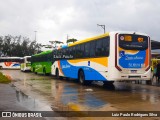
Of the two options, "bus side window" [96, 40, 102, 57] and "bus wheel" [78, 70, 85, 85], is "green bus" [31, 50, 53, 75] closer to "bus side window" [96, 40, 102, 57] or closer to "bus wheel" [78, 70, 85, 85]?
"bus wheel" [78, 70, 85, 85]

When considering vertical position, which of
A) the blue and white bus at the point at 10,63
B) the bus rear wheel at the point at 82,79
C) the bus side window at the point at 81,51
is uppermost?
the bus side window at the point at 81,51

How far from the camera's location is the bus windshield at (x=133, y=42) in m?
17.2

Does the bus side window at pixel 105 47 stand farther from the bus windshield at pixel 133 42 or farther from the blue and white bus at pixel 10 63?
the blue and white bus at pixel 10 63

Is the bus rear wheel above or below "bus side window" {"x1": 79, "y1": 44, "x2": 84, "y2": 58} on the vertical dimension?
below

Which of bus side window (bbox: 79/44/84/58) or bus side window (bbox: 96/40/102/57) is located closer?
bus side window (bbox: 96/40/102/57)

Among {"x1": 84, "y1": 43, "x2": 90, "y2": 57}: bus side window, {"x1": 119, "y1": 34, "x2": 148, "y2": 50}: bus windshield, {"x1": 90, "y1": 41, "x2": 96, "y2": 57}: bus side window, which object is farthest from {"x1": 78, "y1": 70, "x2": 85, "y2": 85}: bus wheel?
{"x1": 119, "y1": 34, "x2": 148, "y2": 50}: bus windshield

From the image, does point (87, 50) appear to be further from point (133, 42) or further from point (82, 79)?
point (133, 42)

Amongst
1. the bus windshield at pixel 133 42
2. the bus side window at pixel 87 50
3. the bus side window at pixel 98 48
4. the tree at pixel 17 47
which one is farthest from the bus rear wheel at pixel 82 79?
the tree at pixel 17 47

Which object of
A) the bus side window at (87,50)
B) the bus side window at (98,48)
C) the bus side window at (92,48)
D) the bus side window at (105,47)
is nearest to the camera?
the bus side window at (105,47)

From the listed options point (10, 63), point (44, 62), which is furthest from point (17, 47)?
point (44, 62)

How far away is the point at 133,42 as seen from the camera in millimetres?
17500

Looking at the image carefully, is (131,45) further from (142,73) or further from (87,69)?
(87,69)

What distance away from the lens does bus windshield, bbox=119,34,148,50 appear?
17188mm

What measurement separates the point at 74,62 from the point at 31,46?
78.3 metres
